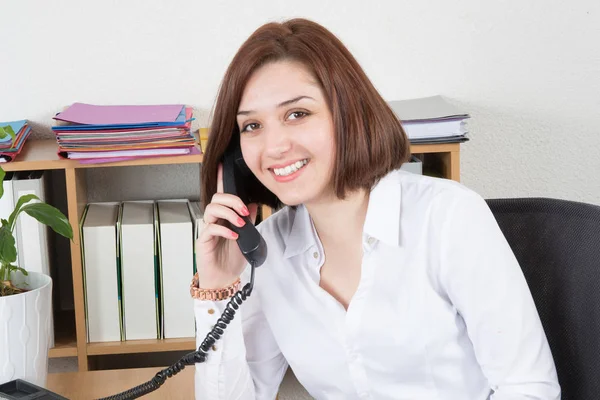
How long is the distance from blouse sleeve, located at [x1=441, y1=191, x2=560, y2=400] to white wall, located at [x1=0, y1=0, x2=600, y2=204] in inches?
44.1

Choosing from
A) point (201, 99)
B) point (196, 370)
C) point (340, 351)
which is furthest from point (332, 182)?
point (201, 99)

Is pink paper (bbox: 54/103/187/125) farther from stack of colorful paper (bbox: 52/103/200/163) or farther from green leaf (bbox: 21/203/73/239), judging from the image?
green leaf (bbox: 21/203/73/239)

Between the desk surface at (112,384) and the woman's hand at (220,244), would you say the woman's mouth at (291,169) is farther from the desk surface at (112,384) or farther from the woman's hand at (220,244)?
the desk surface at (112,384)

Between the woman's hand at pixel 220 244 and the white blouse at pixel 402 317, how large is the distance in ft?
0.14

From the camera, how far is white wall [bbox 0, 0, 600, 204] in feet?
7.17

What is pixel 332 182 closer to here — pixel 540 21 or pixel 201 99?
pixel 201 99

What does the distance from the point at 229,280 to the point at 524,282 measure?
0.48 metres

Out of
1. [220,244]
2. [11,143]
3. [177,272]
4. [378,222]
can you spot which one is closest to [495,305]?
[378,222]

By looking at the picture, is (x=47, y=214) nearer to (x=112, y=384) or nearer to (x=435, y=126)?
(x=112, y=384)

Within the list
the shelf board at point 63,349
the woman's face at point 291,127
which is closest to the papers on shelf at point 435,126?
the woman's face at point 291,127

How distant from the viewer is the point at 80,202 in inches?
81.7

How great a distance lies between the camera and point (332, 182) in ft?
4.23

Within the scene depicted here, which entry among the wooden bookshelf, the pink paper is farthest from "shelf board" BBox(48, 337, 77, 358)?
the pink paper

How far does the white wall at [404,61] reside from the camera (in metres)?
2.19
